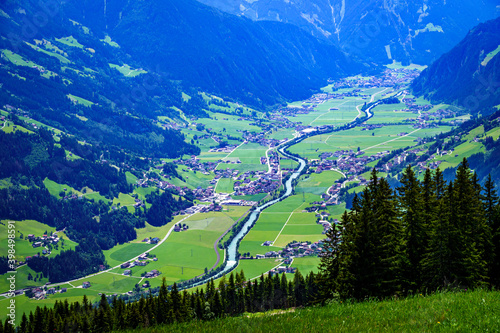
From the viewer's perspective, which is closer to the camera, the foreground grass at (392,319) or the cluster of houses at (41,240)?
the foreground grass at (392,319)

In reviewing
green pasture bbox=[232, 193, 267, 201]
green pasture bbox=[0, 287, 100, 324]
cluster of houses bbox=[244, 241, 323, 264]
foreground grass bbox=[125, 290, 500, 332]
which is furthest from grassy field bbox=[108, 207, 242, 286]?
foreground grass bbox=[125, 290, 500, 332]

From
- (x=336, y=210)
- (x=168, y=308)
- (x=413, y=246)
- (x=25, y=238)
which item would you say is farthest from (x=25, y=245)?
(x=413, y=246)

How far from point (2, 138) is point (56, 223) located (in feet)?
185

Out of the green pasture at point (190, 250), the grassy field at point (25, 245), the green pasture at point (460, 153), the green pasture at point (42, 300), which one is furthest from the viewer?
the green pasture at point (460, 153)

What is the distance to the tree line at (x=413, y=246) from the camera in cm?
4175

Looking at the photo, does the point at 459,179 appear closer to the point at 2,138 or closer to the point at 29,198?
the point at 29,198

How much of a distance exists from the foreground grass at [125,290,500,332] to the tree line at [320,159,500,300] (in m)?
17.3

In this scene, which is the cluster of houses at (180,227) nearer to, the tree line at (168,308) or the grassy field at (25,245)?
the grassy field at (25,245)

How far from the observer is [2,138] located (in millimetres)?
192750

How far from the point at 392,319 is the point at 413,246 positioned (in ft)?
89.8

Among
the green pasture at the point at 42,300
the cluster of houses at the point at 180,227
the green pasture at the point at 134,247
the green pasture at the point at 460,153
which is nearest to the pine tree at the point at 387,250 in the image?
the green pasture at the point at 42,300

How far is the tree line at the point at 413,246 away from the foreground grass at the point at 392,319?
17.3m

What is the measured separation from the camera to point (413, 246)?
152 ft

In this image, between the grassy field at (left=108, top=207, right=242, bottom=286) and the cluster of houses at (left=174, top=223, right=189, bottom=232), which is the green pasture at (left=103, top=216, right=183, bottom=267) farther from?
the cluster of houses at (left=174, top=223, right=189, bottom=232)
